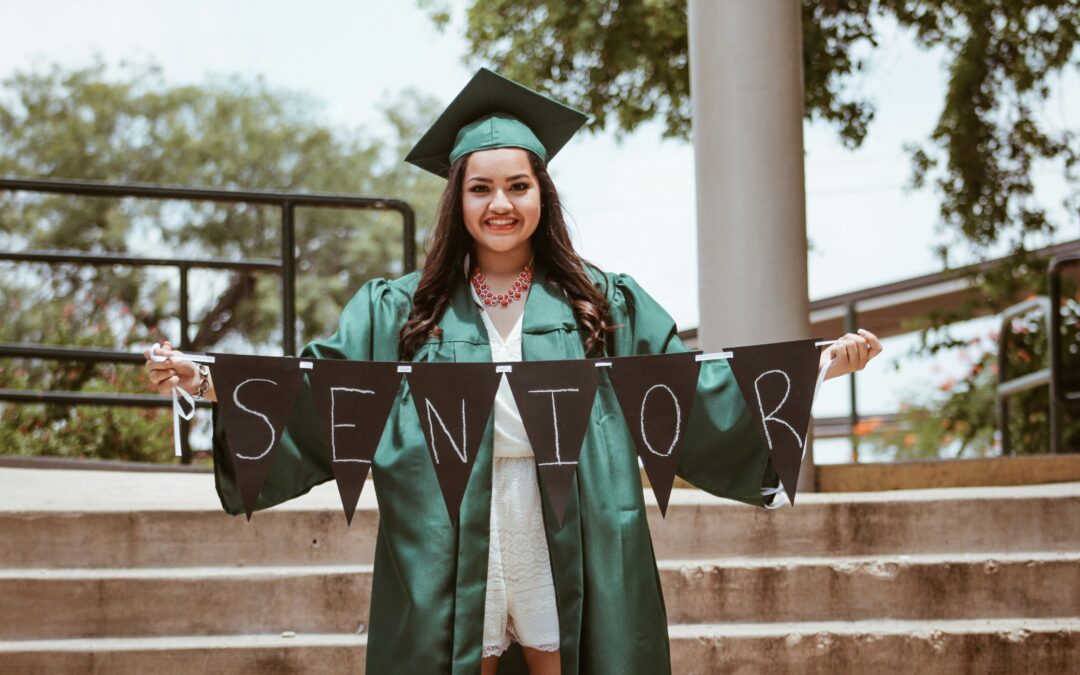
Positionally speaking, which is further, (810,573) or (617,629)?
(810,573)

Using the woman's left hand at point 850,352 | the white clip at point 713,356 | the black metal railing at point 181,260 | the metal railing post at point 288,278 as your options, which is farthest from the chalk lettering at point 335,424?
the metal railing post at point 288,278

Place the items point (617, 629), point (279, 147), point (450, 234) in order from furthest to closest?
1. point (279, 147)
2. point (450, 234)
3. point (617, 629)

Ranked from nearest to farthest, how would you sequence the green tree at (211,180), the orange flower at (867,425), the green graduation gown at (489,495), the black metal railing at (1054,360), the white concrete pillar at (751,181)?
the green graduation gown at (489,495), the white concrete pillar at (751,181), the black metal railing at (1054,360), the orange flower at (867,425), the green tree at (211,180)

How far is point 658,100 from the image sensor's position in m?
7.02

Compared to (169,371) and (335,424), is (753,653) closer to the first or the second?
(335,424)

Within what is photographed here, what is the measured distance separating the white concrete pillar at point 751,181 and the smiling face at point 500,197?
209cm

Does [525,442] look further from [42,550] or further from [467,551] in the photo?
[42,550]

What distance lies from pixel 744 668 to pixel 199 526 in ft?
6.13

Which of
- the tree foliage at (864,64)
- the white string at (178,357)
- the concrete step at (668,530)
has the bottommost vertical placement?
the concrete step at (668,530)

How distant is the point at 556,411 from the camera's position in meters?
2.34

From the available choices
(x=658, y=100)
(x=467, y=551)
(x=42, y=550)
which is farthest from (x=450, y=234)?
(x=658, y=100)

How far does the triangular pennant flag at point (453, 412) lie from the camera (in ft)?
7.56

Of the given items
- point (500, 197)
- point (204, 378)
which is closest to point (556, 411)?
point (500, 197)

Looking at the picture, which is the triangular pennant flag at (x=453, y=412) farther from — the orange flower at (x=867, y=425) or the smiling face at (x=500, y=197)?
the orange flower at (x=867, y=425)
